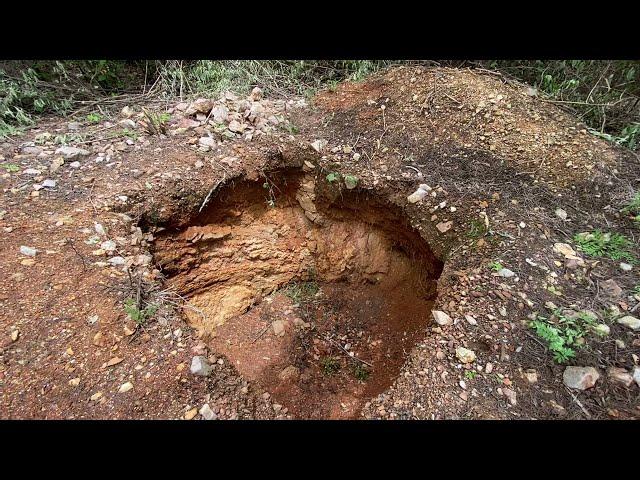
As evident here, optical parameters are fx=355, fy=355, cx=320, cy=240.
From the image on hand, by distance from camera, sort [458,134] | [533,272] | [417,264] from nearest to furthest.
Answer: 1. [533,272]
2. [458,134]
3. [417,264]

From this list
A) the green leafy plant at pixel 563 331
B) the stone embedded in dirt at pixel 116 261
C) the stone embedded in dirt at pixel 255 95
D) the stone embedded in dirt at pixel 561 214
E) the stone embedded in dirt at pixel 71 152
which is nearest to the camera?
the green leafy plant at pixel 563 331

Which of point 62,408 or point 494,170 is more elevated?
point 494,170

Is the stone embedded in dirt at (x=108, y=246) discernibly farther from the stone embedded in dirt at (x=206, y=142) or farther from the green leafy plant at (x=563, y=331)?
the green leafy plant at (x=563, y=331)

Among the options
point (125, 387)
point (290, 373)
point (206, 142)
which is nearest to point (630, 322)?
point (290, 373)

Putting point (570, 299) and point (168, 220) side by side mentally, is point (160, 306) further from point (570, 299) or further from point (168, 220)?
point (570, 299)

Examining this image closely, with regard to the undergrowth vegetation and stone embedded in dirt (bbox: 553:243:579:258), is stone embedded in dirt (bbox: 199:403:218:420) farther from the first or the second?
the undergrowth vegetation

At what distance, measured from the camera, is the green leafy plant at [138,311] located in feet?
6.59

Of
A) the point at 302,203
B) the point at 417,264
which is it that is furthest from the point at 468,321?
the point at 302,203

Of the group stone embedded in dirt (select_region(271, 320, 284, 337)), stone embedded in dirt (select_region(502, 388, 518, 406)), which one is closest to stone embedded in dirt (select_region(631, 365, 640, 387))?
stone embedded in dirt (select_region(502, 388, 518, 406))

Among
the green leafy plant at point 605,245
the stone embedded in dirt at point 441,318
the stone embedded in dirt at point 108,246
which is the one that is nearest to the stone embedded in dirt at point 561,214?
the green leafy plant at point 605,245

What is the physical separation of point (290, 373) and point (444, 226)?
1813mm

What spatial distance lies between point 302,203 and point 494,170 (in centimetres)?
175

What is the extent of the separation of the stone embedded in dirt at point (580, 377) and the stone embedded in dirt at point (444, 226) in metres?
1.12

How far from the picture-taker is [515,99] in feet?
10.5
